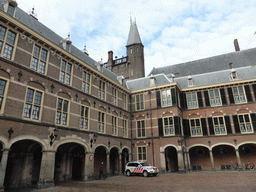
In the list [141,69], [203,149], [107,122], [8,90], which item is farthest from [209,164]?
[8,90]

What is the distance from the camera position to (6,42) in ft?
40.9

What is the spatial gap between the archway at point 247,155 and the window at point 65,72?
2293 cm

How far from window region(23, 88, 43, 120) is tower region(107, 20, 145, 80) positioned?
88.8 feet

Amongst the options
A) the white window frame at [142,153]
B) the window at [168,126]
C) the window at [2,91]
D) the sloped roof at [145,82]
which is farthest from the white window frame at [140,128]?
the window at [2,91]

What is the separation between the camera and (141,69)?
40.0m

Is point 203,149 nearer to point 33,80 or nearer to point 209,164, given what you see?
point 209,164

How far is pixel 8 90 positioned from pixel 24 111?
174cm

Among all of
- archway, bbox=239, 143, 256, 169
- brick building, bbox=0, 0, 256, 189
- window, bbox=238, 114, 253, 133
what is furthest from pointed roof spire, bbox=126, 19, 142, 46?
archway, bbox=239, 143, 256, 169

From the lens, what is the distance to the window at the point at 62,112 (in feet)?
51.0

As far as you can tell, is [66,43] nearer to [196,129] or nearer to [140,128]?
[140,128]

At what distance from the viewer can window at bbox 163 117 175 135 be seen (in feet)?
78.0

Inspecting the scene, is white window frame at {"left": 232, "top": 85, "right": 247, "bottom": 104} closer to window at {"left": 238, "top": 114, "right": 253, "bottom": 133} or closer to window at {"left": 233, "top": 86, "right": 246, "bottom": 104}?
Result: window at {"left": 233, "top": 86, "right": 246, "bottom": 104}

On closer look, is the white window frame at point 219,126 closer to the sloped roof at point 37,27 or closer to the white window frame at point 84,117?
the white window frame at point 84,117

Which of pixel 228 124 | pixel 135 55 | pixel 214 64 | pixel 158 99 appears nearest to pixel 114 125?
pixel 158 99
